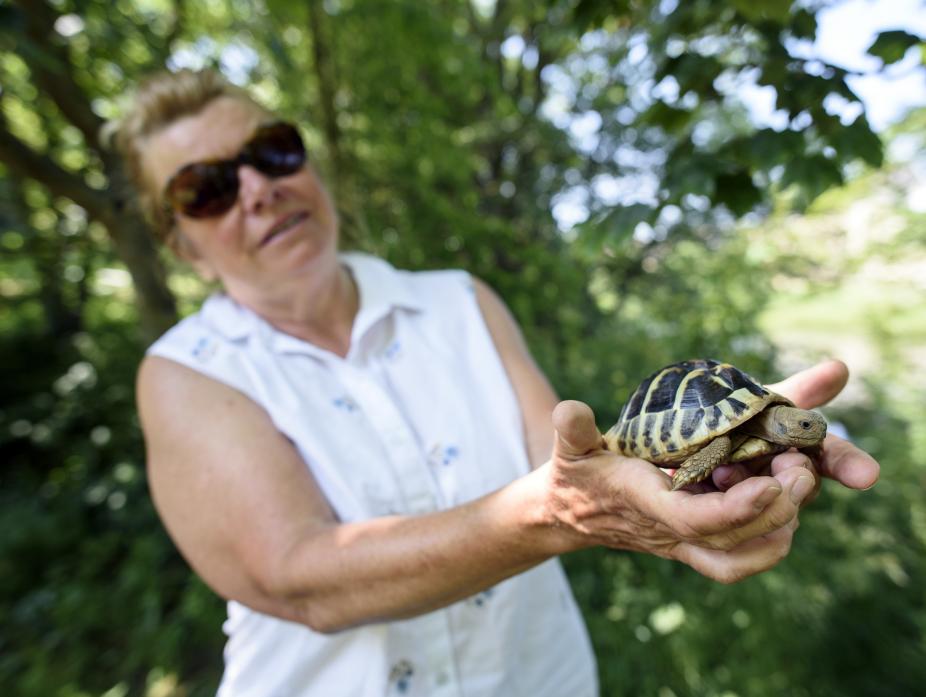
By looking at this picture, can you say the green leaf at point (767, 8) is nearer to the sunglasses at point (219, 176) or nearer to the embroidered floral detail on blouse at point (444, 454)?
the embroidered floral detail on blouse at point (444, 454)

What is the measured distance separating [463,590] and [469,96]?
505 centimetres

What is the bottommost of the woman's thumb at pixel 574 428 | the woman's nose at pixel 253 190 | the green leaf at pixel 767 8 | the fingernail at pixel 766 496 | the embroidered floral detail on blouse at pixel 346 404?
the embroidered floral detail on blouse at pixel 346 404

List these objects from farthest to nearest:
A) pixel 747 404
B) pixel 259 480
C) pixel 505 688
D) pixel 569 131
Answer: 1. pixel 569 131
2. pixel 505 688
3. pixel 259 480
4. pixel 747 404

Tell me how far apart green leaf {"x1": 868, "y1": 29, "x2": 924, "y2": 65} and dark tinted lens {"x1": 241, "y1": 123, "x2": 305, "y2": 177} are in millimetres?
2188

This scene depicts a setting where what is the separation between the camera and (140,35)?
3.93 metres

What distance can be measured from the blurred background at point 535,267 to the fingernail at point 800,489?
113 centimetres

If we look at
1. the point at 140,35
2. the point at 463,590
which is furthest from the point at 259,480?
the point at 140,35

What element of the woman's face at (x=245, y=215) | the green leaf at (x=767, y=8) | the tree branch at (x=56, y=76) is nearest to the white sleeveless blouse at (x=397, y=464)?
the woman's face at (x=245, y=215)

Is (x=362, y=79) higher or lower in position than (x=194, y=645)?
higher

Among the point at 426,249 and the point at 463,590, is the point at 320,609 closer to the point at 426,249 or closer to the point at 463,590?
the point at 463,590

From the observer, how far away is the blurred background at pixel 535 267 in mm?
2299

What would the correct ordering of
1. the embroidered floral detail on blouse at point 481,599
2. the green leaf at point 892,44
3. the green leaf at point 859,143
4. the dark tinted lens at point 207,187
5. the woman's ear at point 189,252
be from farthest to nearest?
1. the woman's ear at point 189,252
2. the dark tinted lens at point 207,187
3. the embroidered floral detail on blouse at point 481,599
4. the green leaf at point 859,143
5. the green leaf at point 892,44

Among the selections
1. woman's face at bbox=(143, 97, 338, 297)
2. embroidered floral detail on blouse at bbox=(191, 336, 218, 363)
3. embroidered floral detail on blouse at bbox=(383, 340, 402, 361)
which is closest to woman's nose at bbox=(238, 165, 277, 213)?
woman's face at bbox=(143, 97, 338, 297)

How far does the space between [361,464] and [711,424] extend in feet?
3.79
